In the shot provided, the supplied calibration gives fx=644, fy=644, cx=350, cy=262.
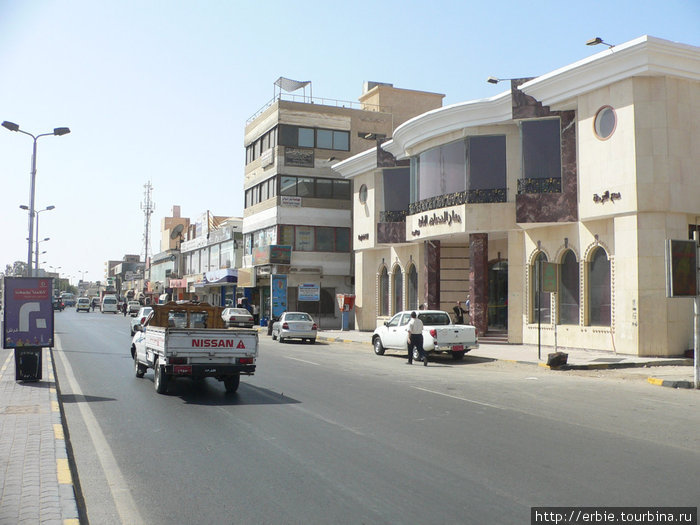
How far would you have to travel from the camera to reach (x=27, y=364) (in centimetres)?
1350

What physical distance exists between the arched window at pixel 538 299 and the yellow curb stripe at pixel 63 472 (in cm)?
2061

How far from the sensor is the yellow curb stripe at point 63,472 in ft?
20.1

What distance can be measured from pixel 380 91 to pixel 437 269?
923 inches

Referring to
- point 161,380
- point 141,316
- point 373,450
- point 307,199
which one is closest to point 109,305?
point 307,199

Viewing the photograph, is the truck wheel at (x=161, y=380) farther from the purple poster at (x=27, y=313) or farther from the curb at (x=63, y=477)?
the purple poster at (x=27, y=313)

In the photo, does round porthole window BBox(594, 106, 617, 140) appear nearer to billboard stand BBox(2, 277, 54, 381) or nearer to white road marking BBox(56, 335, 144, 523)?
billboard stand BBox(2, 277, 54, 381)

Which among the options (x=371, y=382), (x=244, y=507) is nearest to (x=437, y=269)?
(x=371, y=382)

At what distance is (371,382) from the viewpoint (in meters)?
15.1

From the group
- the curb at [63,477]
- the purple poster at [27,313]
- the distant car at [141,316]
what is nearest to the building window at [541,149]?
the distant car at [141,316]

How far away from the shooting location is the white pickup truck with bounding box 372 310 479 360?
2094cm

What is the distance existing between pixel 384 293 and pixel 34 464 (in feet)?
104

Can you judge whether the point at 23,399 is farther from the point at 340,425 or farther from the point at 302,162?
the point at 302,162

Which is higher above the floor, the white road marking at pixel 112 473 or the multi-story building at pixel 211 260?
the multi-story building at pixel 211 260

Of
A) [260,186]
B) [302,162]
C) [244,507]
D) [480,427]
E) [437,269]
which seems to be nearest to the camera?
[244,507]
